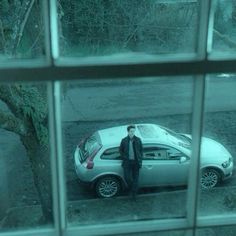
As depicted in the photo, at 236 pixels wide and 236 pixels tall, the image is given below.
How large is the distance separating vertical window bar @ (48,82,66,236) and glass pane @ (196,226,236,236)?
1.23ft

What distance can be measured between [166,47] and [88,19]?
0.20 meters

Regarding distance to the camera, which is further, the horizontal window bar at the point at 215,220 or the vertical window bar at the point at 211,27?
the horizontal window bar at the point at 215,220

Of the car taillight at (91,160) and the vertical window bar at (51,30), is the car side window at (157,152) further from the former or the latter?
the vertical window bar at (51,30)

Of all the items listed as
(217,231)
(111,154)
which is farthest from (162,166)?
(217,231)

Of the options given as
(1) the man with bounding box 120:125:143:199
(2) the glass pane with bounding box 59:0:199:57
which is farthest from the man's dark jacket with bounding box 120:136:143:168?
(2) the glass pane with bounding box 59:0:199:57

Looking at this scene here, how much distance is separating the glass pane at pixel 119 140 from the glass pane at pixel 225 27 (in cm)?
11

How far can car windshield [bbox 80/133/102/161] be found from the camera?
4.43 feet

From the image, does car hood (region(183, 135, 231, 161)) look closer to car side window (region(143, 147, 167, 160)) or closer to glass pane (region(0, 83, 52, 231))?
car side window (region(143, 147, 167, 160))

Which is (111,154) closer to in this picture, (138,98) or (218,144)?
(138,98)

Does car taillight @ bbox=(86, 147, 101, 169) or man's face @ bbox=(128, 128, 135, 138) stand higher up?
man's face @ bbox=(128, 128, 135, 138)

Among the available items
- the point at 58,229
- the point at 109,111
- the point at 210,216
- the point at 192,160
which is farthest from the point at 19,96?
the point at 210,216

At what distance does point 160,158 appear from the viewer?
138cm

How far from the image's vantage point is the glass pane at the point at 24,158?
1311 millimetres

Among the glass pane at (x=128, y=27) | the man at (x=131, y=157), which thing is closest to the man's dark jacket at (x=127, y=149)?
the man at (x=131, y=157)
